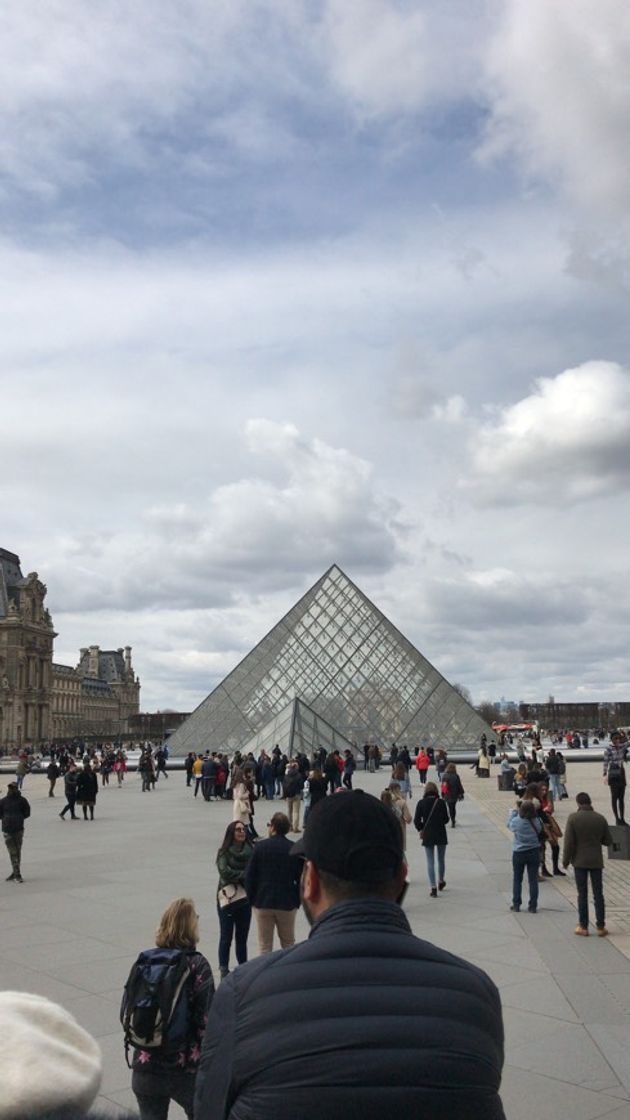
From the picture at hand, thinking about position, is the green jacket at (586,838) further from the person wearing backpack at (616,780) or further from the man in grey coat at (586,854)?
the person wearing backpack at (616,780)

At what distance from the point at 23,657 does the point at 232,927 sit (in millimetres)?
94391

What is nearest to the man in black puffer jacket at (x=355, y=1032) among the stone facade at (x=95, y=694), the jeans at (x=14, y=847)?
the jeans at (x=14, y=847)

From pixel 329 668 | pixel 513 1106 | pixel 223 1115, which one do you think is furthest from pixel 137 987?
pixel 329 668

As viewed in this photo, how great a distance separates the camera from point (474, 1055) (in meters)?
1.83

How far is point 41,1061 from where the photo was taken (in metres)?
1.55

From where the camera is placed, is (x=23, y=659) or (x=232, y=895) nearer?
(x=232, y=895)

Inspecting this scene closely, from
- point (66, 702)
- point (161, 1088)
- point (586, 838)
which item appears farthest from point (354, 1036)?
point (66, 702)

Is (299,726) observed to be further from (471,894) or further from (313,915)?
(313,915)

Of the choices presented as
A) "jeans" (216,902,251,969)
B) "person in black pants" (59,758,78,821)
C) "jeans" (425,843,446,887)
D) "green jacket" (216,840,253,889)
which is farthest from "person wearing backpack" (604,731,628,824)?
"person in black pants" (59,758,78,821)

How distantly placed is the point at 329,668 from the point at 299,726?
39.0ft

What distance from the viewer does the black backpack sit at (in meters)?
4.05

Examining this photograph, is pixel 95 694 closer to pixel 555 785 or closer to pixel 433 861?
pixel 555 785

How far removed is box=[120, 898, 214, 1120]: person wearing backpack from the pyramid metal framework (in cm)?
4128

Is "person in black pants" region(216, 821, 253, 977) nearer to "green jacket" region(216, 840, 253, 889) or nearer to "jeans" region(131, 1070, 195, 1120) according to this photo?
"green jacket" region(216, 840, 253, 889)
